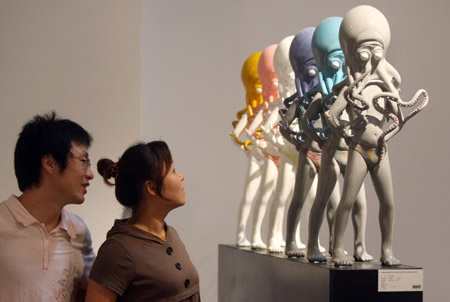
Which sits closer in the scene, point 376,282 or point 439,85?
point 376,282

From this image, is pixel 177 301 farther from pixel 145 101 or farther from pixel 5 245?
pixel 145 101

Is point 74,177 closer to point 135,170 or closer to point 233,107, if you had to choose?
point 135,170

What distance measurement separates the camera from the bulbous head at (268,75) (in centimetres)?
360

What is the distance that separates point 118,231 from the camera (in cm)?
194

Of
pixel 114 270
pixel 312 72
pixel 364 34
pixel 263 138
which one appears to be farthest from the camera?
pixel 263 138

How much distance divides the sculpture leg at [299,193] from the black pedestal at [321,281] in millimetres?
82

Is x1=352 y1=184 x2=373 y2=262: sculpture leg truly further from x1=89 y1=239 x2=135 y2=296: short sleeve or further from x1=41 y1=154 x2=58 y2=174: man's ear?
x1=41 y1=154 x2=58 y2=174: man's ear

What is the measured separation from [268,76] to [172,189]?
1723 millimetres

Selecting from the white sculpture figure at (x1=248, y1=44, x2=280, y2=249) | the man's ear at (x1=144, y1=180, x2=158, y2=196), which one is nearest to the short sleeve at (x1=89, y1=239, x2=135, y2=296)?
the man's ear at (x1=144, y1=180, x2=158, y2=196)

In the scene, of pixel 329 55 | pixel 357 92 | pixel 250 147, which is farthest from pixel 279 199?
pixel 357 92

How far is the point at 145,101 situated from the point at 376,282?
2.98 m

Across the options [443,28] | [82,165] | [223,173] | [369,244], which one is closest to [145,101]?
[223,173]

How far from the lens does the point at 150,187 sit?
2025 millimetres

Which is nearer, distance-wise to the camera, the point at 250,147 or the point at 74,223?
the point at 74,223
